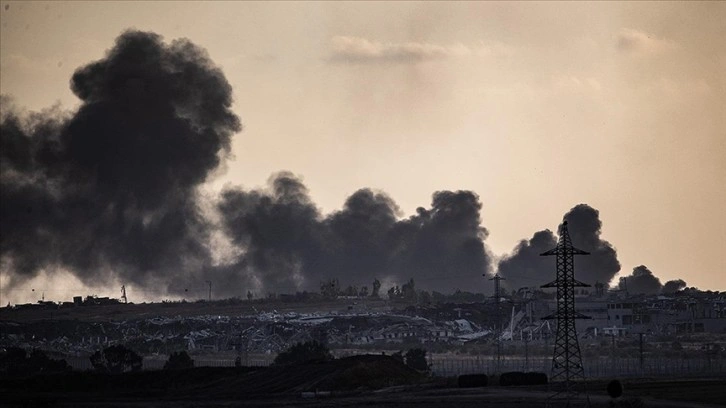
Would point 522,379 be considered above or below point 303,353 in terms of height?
below

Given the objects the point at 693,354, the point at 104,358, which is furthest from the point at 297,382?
the point at 693,354

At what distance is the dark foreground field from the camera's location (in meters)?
122

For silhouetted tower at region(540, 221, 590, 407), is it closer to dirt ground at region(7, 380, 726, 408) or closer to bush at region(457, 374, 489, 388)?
dirt ground at region(7, 380, 726, 408)

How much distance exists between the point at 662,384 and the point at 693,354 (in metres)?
62.6

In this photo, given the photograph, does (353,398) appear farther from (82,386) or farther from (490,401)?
(82,386)

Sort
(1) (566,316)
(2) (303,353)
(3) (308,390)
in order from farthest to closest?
(2) (303,353) < (3) (308,390) < (1) (566,316)

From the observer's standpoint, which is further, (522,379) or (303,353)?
(303,353)

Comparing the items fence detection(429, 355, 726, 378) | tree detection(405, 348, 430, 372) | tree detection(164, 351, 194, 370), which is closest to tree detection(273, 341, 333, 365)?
tree detection(164, 351, 194, 370)

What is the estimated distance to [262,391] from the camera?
468 feet

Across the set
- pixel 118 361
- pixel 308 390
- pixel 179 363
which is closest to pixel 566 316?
pixel 308 390

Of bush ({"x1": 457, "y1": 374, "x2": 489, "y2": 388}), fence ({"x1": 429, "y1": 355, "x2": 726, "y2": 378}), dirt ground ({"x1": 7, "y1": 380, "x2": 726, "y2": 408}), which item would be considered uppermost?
fence ({"x1": 429, "y1": 355, "x2": 726, "y2": 378})

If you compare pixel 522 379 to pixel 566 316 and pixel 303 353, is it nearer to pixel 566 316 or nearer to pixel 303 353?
pixel 566 316

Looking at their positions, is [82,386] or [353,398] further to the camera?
[82,386]

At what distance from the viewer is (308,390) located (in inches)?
5502
